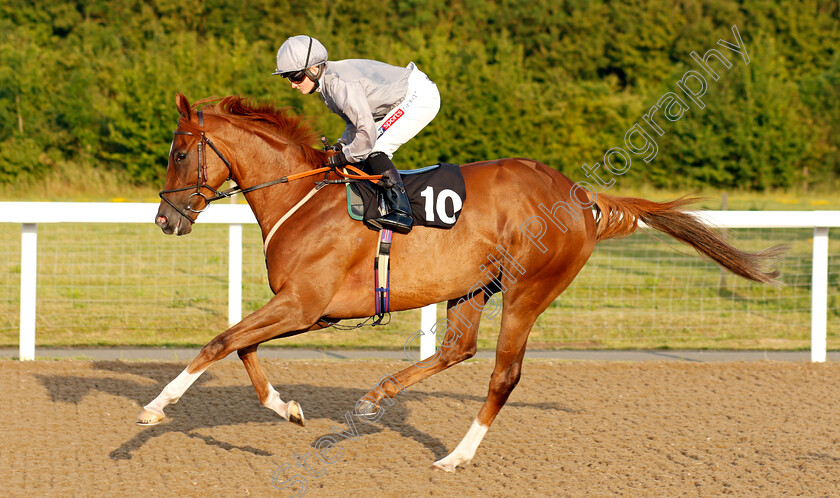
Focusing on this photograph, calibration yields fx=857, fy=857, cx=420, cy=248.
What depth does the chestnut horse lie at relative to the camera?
171 inches

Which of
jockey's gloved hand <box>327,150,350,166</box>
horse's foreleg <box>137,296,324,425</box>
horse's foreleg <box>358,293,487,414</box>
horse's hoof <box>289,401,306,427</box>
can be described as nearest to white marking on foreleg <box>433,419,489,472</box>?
horse's foreleg <box>358,293,487,414</box>

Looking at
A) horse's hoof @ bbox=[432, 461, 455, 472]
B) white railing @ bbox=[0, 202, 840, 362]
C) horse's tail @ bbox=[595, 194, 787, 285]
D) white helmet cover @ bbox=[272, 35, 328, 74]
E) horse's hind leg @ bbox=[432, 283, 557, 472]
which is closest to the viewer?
white helmet cover @ bbox=[272, 35, 328, 74]

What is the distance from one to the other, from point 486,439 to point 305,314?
144 centimetres

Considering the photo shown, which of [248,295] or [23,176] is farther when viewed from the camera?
[23,176]

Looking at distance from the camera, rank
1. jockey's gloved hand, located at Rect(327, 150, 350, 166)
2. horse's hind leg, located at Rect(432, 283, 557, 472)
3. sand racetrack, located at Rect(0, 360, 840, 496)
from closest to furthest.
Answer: sand racetrack, located at Rect(0, 360, 840, 496)
jockey's gloved hand, located at Rect(327, 150, 350, 166)
horse's hind leg, located at Rect(432, 283, 557, 472)

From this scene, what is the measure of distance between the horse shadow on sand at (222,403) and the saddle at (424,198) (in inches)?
52.1

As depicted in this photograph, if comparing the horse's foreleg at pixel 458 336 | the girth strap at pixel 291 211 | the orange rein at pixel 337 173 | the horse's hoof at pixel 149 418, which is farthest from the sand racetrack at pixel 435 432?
the orange rein at pixel 337 173

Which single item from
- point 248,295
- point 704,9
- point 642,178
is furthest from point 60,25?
point 248,295

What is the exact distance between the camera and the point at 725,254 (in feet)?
17.6

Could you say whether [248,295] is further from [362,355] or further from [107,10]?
[107,10]

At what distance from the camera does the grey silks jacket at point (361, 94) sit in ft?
14.2

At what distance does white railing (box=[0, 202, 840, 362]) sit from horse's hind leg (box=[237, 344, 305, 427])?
8.42 ft

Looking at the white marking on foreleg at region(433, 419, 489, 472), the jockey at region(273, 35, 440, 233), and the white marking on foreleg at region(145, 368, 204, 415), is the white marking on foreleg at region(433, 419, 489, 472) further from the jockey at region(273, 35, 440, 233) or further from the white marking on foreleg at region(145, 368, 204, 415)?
the white marking on foreleg at region(145, 368, 204, 415)

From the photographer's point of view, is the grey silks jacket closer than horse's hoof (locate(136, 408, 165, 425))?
No
